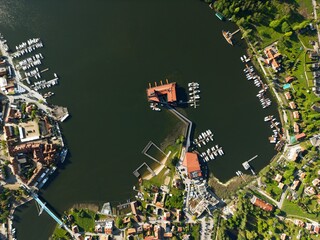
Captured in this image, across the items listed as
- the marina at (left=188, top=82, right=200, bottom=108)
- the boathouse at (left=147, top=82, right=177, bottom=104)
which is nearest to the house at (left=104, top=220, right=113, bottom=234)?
the boathouse at (left=147, top=82, right=177, bottom=104)

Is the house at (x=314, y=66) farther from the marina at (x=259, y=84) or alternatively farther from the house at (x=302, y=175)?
the house at (x=302, y=175)

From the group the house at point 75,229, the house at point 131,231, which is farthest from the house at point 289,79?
the house at point 75,229

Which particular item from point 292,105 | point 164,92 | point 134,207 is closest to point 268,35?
point 292,105

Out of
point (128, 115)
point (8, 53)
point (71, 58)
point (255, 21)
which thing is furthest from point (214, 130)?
point (8, 53)

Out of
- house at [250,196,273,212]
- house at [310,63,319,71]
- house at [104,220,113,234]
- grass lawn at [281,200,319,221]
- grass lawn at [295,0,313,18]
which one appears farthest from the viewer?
grass lawn at [281,200,319,221]

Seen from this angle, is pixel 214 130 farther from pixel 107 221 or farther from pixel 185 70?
pixel 107 221

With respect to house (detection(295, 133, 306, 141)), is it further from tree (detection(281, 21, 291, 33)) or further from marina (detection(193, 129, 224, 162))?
tree (detection(281, 21, 291, 33))

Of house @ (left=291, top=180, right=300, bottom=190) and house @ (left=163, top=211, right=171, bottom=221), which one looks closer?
house @ (left=163, top=211, right=171, bottom=221)

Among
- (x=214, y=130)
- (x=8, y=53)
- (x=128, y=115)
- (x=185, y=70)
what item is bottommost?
(x=214, y=130)
